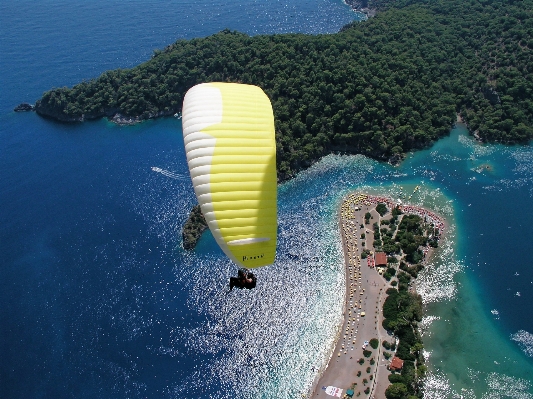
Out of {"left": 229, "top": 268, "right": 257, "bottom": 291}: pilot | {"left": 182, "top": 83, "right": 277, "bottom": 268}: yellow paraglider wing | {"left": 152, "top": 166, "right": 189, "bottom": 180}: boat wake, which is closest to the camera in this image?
{"left": 182, "top": 83, "right": 277, "bottom": 268}: yellow paraglider wing

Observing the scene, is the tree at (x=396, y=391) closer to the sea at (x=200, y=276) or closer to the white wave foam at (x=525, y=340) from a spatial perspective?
the sea at (x=200, y=276)

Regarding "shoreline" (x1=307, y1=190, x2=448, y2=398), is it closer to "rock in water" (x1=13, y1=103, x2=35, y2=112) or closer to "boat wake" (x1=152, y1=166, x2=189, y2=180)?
"boat wake" (x1=152, y1=166, x2=189, y2=180)

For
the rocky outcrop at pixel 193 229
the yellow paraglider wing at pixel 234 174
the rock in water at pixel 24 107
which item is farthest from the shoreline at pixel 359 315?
the rock in water at pixel 24 107

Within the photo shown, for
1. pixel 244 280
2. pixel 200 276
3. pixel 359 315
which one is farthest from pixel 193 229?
pixel 244 280

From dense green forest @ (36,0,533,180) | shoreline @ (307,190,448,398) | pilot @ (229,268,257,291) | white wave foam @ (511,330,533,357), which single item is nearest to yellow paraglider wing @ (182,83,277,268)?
pilot @ (229,268,257,291)

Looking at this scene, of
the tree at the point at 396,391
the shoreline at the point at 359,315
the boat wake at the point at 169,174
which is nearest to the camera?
the tree at the point at 396,391

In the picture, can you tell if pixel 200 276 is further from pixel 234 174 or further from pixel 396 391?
pixel 234 174
